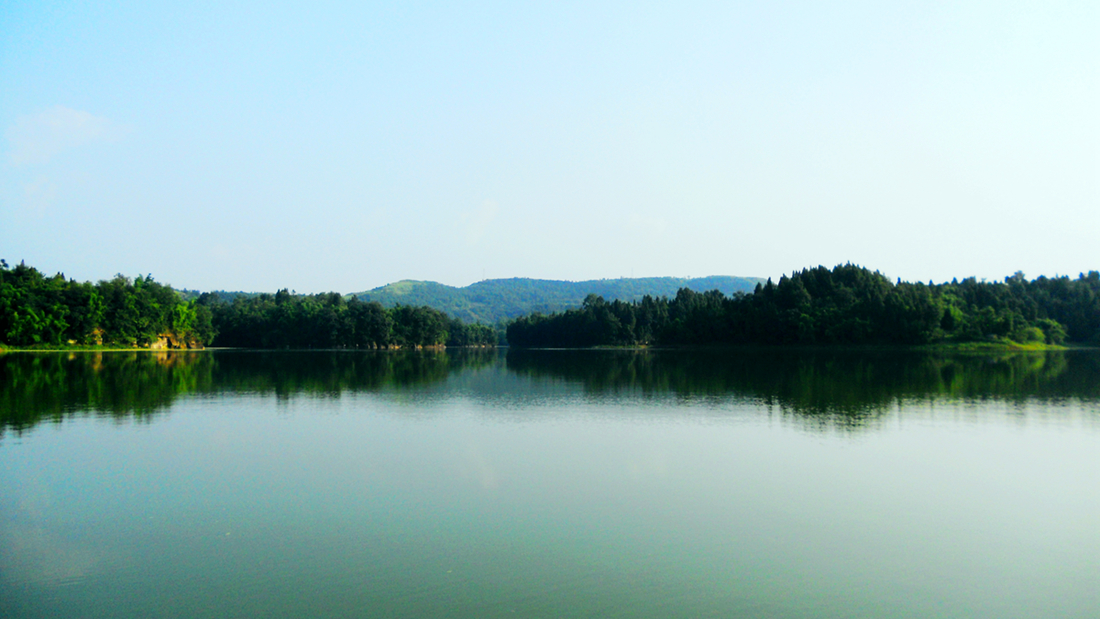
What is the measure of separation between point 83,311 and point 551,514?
107 metres

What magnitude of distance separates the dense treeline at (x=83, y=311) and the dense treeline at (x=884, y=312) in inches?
3576

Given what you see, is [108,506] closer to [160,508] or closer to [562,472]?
[160,508]

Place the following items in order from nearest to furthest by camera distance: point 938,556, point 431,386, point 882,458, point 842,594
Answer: point 842,594 < point 938,556 < point 882,458 < point 431,386

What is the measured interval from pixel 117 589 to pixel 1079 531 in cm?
1391

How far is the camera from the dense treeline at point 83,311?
87.4m

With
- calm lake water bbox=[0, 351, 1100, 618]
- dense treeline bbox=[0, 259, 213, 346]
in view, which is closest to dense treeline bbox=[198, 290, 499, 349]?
dense treeline bbox=[0, 259, 213, 346]

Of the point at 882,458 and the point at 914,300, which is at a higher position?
the point at 914,300

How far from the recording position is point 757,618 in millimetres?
7711

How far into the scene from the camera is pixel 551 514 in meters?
11.5

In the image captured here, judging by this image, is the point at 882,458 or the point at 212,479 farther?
the point at 882,458

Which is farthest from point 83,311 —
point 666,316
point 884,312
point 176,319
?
point 884,312

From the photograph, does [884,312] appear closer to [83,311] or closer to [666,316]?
[666,316]

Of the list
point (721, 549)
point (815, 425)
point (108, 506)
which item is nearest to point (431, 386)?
point (815, 425)

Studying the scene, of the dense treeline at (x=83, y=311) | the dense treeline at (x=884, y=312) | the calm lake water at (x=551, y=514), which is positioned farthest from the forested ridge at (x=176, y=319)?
the calm lake water at (x=551, y=514)
